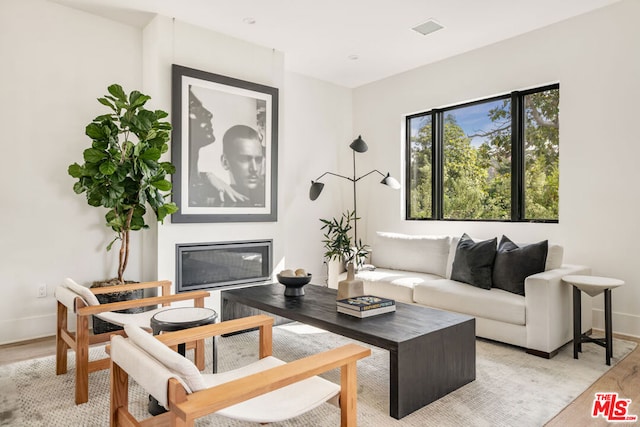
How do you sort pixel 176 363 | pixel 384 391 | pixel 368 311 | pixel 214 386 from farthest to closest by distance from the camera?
pixel 368 311 → pixel 384 391 → pixel 214 386 → pixel 176 363

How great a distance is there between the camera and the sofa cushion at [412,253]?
4.29m

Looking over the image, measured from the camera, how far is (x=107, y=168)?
320 cm

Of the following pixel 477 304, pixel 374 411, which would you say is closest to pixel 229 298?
pixel 374 411

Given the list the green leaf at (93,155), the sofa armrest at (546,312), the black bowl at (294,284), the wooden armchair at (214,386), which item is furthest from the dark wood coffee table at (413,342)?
the green leaf at (93,155)

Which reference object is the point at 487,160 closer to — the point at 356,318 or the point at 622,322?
the point at 622,322

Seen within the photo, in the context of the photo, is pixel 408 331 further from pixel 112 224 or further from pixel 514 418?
pixel 112 224

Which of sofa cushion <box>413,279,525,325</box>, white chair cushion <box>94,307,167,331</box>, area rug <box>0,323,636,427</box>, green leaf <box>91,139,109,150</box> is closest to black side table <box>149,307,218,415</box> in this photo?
area rug <box>0,323,636,427</box>

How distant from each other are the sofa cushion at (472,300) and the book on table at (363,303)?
41.0 inches

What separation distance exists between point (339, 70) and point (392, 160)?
1.36 meters

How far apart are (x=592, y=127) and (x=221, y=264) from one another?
373cm

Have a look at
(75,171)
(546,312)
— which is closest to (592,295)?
(546,312)

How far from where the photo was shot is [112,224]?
3.46 metres

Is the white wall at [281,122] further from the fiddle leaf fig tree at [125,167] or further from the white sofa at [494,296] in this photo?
the white sofa at [494,296]

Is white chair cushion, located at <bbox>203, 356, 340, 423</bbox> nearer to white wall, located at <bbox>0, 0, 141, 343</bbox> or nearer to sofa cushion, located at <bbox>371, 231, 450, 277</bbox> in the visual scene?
white wall, located at <bbox>0, 0, 141, 343</bbox>
